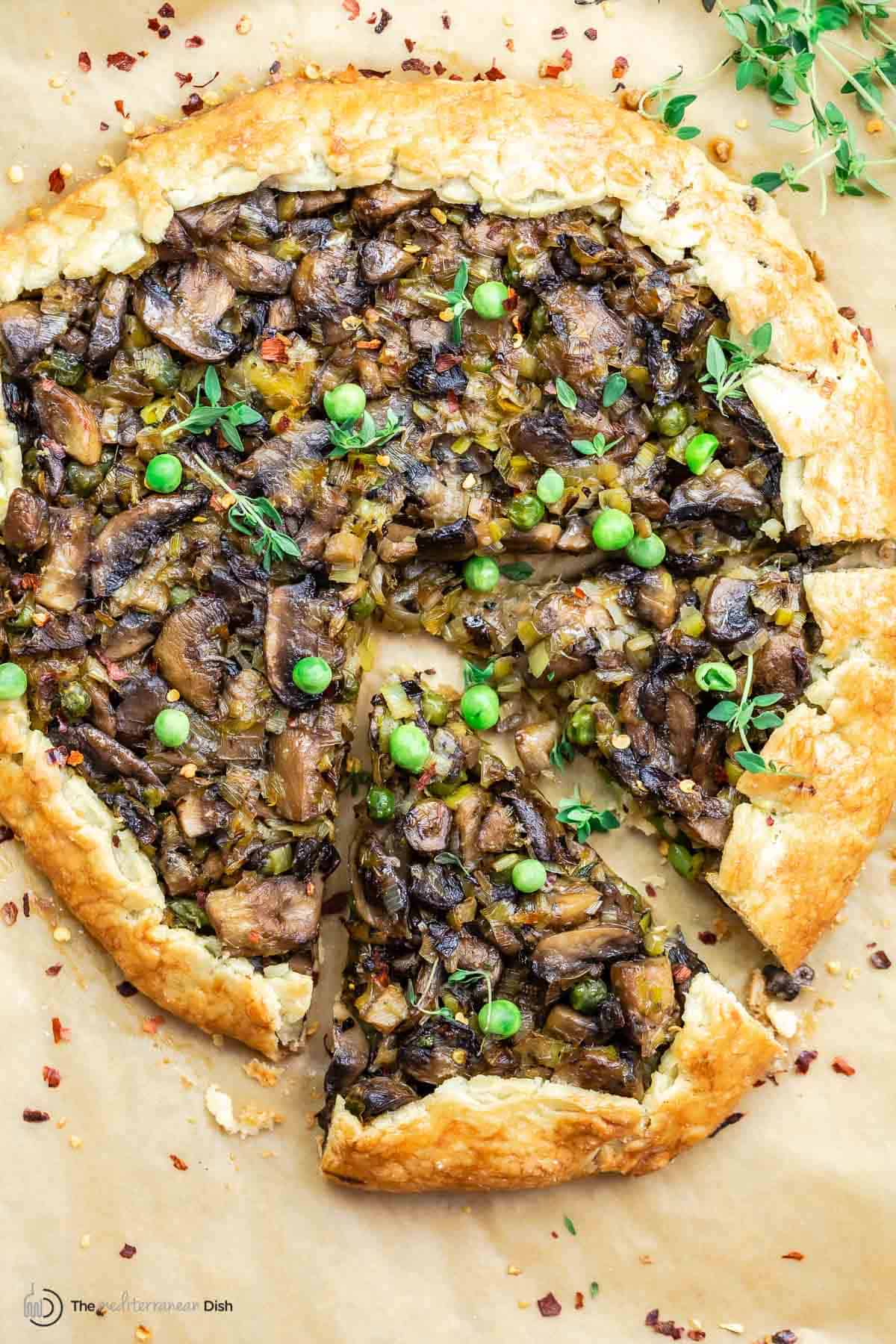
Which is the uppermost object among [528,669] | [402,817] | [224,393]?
[224,393]

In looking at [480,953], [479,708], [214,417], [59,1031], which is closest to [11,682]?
[214,417]

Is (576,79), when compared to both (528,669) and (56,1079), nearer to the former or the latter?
(528,669)

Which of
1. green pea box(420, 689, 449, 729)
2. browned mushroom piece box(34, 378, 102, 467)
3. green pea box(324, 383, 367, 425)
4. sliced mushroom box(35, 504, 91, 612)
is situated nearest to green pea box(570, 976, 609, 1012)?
green pea box(420, 689, 449, 729)

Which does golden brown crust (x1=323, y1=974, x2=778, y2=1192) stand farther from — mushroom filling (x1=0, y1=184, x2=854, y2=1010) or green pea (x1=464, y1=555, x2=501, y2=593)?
green pea (x1=464, y1=555, x2=501, y2=593)

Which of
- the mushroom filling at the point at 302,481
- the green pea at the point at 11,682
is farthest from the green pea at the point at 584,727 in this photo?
the green pea at the point at 11,682

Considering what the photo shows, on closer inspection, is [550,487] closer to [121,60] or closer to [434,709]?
[434,709]

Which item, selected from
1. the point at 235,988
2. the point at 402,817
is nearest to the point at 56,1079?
the point at 235,988

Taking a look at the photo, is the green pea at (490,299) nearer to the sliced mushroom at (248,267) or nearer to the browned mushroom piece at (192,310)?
the sliced mushroom at (248,267)
